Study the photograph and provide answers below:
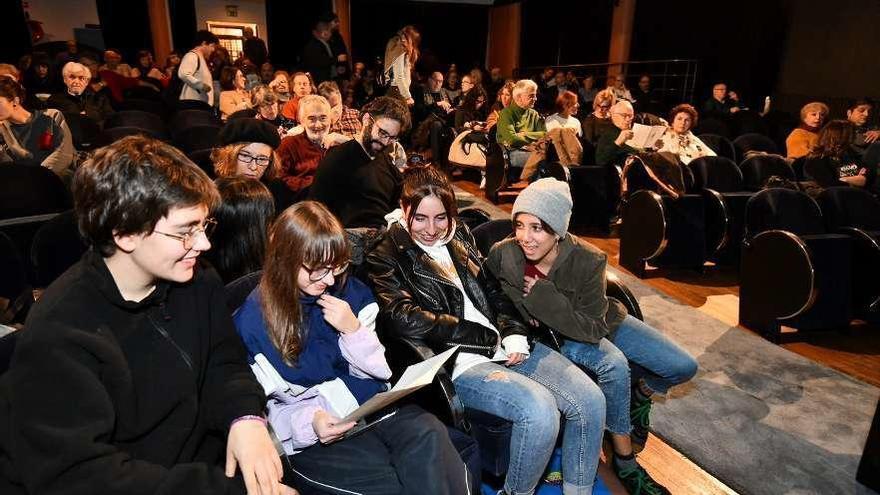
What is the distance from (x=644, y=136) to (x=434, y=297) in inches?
158

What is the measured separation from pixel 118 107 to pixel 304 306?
570cm

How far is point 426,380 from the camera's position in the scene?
1332 mm

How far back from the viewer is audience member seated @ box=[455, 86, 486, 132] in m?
8.23

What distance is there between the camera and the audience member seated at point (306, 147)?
3.59 m

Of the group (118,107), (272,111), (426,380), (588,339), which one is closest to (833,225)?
(588,339)

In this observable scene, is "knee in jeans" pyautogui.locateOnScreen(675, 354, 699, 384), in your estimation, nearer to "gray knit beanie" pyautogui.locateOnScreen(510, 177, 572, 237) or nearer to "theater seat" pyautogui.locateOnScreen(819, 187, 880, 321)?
"gray knit beanie" pyautogui.locateOnScreen(510, 177, 572, 237)

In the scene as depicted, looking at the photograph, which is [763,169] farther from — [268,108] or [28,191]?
[28,191]

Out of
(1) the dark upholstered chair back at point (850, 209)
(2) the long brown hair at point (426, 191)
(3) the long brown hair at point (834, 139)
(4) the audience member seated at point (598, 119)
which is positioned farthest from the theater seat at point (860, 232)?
(2) the long brown hair at point (426, 191)

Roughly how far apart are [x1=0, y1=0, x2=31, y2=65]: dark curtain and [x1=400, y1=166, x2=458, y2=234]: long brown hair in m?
9.34

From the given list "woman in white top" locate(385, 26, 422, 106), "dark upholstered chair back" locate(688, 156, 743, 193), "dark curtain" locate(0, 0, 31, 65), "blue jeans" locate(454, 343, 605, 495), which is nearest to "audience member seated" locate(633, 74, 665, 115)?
"dark upholstered chair back" locate(688, 156, 743, 193)

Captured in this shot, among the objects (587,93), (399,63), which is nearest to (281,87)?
(399,63)

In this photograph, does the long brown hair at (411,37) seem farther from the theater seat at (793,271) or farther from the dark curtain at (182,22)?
the dark curtain at (182,22)

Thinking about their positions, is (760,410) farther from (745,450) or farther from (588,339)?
(588,339)

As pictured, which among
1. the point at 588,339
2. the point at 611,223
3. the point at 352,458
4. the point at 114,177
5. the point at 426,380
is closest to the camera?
the point at 114,177
